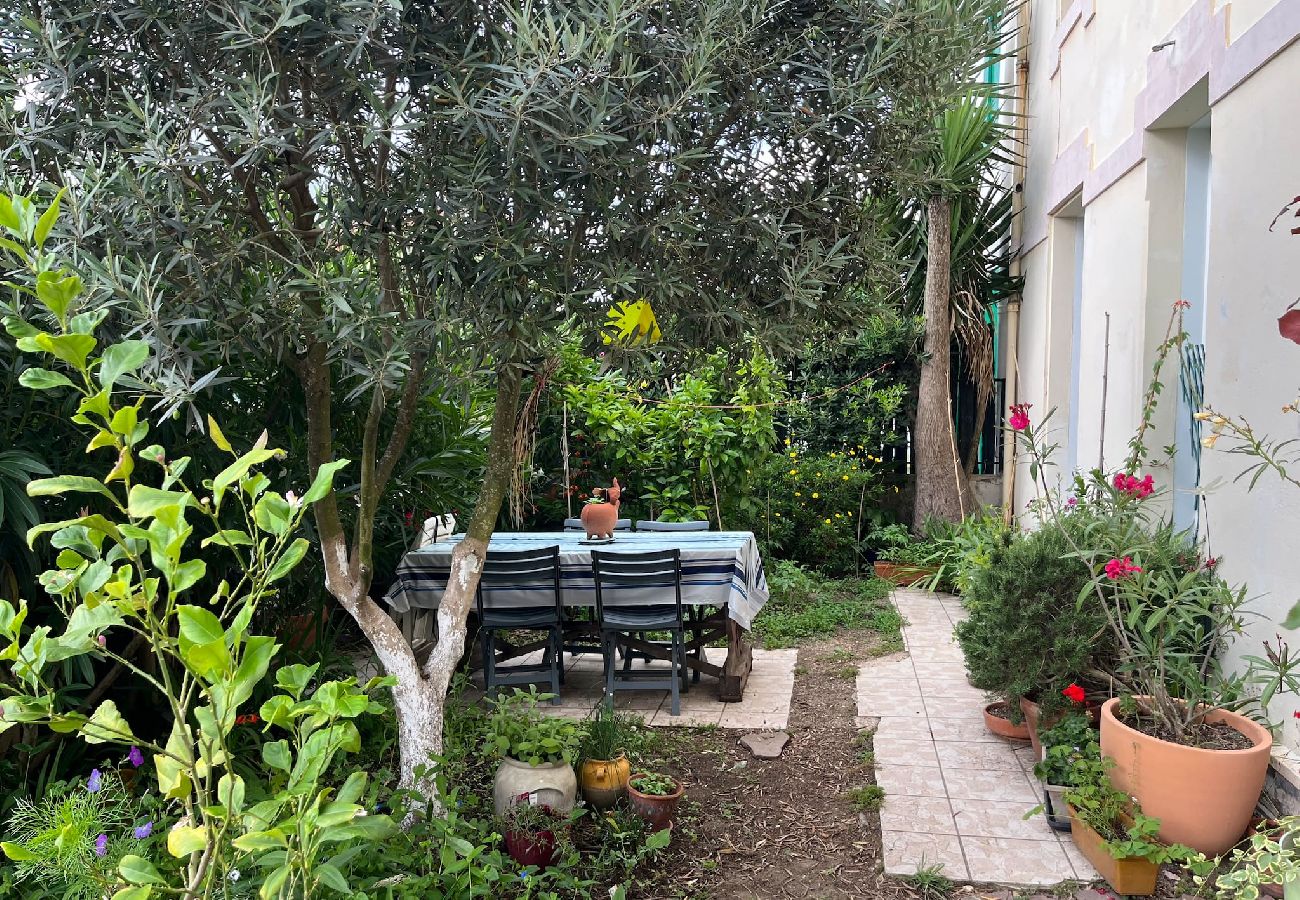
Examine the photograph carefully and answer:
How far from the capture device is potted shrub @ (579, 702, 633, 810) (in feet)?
11.9

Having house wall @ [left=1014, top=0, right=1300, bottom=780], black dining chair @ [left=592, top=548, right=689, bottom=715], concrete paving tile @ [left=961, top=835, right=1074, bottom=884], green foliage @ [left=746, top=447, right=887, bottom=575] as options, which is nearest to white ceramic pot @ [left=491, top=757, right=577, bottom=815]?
concrete paving tile @ [left=961, top=835, right=1074, bottom=884]

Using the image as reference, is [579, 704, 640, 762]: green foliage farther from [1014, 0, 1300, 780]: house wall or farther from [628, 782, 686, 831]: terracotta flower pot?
[1014, 0, 1300, 780]: house wall

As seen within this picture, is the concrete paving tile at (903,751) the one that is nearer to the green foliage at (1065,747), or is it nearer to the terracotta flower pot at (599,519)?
the green foliage at (1065,747)

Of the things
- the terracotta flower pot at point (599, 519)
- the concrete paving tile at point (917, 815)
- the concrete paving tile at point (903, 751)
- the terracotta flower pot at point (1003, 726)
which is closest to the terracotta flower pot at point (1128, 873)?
the concrete paving tile at point (917, 815)

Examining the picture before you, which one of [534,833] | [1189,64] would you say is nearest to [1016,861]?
[534,833]

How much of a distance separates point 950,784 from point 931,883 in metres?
0.92

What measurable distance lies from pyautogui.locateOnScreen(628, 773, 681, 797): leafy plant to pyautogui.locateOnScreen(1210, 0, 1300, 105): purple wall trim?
11.0 feet

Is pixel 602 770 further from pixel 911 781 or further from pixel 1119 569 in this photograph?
pixel 1119 569

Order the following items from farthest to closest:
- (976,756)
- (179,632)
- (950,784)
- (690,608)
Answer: (690,608) → (976,756) → (950,784) → (179,632)

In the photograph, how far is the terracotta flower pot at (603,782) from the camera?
361 centimetres

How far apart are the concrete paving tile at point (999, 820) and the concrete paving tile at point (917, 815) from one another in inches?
1.7

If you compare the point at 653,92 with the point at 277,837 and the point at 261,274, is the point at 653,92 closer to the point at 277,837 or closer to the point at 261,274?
the point at 261,274

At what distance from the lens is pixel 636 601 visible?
5.14 meters

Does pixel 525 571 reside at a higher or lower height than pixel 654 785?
higher
